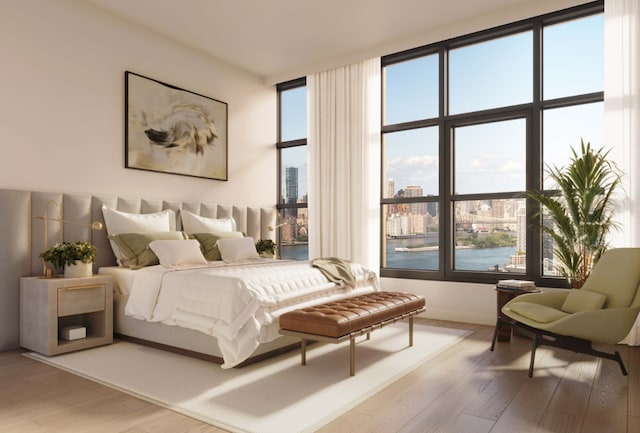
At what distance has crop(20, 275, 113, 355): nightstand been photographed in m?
3.75

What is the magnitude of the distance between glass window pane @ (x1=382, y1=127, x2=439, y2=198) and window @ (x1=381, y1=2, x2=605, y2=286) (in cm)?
1

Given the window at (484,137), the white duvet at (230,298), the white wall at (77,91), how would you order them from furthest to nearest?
the window at (484,137), the white wall at (77,91), the white duvet at (230,298)

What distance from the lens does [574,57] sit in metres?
4.80

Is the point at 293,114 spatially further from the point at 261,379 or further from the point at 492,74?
the point at 261,379

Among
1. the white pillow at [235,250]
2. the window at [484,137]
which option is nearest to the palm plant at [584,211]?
the window at [484,137]

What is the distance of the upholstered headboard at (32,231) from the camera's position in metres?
3.95

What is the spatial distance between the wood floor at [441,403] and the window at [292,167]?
360cm

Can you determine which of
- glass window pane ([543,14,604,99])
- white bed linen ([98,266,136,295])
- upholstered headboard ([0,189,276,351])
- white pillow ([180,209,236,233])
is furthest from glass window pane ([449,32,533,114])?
white bed linen ([98,266,136,295])

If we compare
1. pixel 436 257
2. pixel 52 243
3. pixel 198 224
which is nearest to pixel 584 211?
pixel 436 257

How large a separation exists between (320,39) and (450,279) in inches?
129

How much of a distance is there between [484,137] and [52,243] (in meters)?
4.67

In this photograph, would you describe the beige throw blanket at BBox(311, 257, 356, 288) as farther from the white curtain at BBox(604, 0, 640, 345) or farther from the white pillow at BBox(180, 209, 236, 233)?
the white curtain at BBox(604, 0, 640, 345)

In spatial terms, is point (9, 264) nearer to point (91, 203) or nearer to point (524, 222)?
point (91, 203)

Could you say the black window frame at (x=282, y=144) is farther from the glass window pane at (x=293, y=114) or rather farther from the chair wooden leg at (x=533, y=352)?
the chair wooden leg at (x=533, y=352)
